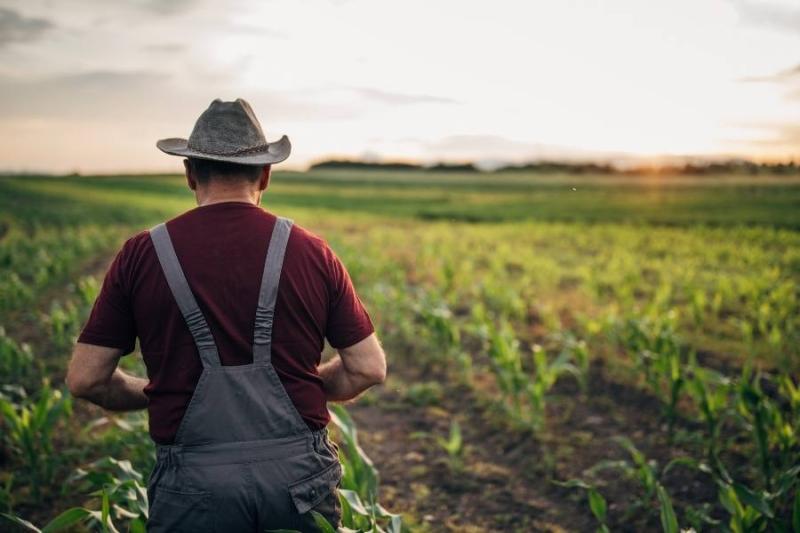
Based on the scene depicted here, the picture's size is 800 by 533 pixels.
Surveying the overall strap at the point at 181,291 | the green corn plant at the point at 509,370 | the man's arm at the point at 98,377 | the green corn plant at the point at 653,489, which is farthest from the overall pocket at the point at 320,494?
the green corn plant at the point at 509,370

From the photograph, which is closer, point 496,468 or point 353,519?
point 353,519

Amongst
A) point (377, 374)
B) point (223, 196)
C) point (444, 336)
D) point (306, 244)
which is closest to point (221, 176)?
point (223, 196)

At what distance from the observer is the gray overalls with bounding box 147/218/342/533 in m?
2.16

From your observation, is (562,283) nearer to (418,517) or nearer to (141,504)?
(418,517)

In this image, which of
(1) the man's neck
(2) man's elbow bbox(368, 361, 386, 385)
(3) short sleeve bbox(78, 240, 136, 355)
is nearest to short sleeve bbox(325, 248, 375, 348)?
(2) man's elbow bbox(368, 361, 386, 385)

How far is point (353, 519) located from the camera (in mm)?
3146

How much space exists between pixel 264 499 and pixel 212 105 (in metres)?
1.42

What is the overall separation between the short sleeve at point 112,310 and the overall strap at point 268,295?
442mm

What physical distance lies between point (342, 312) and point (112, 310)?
76cm

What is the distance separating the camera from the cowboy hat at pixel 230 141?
2.30 meters

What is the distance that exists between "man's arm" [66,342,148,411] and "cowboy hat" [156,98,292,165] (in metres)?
0.73

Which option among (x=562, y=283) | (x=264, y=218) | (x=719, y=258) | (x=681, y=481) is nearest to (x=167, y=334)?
(x=264, y=218)

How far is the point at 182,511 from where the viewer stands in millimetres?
2213

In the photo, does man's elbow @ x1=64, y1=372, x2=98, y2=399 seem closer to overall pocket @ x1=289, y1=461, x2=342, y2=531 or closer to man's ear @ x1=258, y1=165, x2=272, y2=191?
overall pocket @ x1=289, y1=461, x2=342, y2=531
